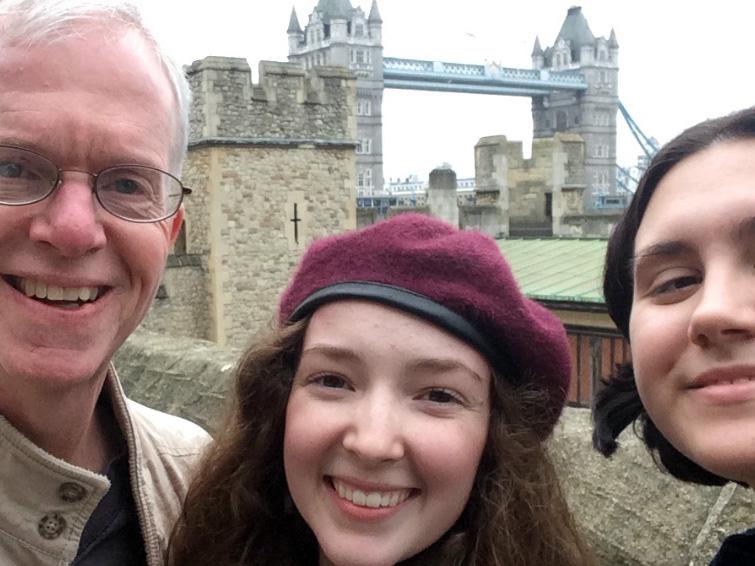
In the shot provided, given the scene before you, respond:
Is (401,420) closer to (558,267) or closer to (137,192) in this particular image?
(137,192)

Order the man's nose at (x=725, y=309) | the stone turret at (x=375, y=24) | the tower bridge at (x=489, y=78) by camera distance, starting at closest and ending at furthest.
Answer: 1. the man's nose at (x=725, y=309)
2. the tower bridge at (x=489, y=78)
3. the stone turret at (x=375, y=24)

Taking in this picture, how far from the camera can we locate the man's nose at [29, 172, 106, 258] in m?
1.35

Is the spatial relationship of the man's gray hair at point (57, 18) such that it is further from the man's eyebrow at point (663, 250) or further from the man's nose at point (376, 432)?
the man's eyebrow at point (663, 250)

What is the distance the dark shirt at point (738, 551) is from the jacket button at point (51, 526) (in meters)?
1.09

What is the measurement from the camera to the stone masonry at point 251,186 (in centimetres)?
1319

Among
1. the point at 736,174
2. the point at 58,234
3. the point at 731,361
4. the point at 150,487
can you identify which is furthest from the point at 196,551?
the point at 736,174

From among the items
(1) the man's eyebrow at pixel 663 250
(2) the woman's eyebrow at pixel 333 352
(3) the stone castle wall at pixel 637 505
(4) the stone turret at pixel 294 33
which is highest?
→ (4) the stone turret at pixel 294 33

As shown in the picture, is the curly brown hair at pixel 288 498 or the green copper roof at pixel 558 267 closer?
the curly brown hair at pixel 288 498

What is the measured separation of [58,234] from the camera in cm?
135

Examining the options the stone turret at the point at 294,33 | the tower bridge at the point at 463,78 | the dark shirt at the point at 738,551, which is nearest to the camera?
the dark shirt at the point at 738,551

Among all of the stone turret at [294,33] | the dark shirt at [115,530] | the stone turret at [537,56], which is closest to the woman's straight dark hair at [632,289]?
the dark shirt at [115,530]

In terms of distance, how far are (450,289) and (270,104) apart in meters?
12.4

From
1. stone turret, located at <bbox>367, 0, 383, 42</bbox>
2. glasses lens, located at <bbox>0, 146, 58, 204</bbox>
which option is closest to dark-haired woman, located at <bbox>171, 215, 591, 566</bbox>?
glasses lens, located at <bbox>0, 146, 58, 204</bbox>

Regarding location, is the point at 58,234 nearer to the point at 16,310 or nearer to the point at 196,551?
the point at 16,310
